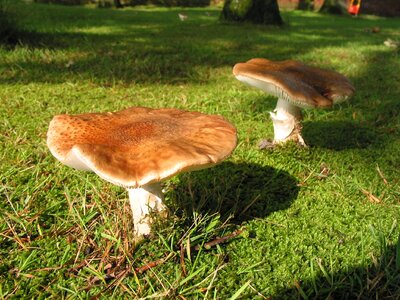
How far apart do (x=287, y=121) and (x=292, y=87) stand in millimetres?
593

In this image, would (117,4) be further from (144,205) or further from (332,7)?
(144,205)

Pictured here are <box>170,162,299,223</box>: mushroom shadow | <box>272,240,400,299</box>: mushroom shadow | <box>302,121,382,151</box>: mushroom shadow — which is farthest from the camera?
<box>302,121,382,151</box>: mushroom shadow

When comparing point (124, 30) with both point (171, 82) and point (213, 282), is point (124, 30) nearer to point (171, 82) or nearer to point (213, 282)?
point (171, 82)

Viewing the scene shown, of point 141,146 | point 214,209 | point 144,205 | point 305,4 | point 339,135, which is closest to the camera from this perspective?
point 141,146

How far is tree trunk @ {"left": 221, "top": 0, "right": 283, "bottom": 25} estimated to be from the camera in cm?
1054

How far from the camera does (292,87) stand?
272 centimetres

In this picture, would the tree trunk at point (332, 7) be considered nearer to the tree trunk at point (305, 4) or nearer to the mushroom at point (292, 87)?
the tree trunk at point (305, 4)

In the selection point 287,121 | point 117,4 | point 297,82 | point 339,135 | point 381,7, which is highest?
point 297,82

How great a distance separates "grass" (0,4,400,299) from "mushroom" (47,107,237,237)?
30cm

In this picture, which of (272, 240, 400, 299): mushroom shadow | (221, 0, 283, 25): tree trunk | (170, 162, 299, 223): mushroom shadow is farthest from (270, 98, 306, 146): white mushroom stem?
(221, 0, 283, 25): tree trunk

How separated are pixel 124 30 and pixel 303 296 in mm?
7594

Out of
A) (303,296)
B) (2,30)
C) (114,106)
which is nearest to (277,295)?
(303,296)

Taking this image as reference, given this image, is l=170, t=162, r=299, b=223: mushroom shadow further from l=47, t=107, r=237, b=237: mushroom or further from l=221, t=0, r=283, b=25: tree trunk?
l=221, t=0, r=283, b=25: tree trunk

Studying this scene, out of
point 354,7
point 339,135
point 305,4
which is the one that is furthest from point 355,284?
point 305,4
